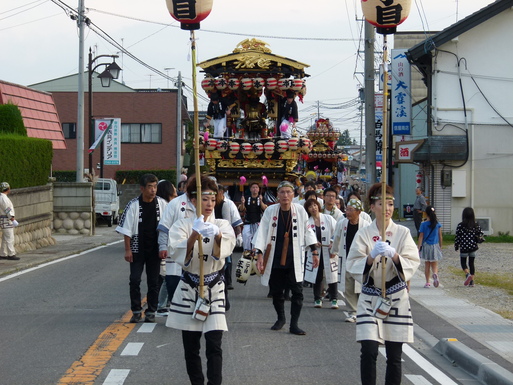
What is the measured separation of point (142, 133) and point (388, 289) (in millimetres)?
46480

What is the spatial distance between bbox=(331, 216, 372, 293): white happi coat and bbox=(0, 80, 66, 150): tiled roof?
14.6 m

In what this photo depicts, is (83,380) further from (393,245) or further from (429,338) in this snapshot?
(429,338)

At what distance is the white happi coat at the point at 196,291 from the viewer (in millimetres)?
6219

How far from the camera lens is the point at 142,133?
51656 mm

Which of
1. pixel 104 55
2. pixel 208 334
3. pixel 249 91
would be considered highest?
pixel 104 55

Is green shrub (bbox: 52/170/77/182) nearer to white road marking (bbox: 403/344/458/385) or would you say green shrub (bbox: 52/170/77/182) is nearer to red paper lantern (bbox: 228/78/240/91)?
red paper lantern (bbox: 228/78/240/91)

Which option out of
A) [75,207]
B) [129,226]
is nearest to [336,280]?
[129,226]

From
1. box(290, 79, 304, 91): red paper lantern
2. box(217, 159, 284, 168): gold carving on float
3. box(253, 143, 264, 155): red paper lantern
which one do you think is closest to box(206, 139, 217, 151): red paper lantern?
box(217, 159, 284, 168): gold carving on float

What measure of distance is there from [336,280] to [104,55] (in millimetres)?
20607

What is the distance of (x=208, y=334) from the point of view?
20.4 ft

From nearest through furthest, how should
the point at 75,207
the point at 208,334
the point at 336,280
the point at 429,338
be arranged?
the point at 208,334
the point at 429,338
the point at 336,280
the point at 75,207

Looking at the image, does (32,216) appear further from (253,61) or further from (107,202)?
(107,202)

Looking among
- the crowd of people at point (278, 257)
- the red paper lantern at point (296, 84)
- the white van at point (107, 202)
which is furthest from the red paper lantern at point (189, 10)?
the white van at point (107, 202)

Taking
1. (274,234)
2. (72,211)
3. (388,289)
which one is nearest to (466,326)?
(274,234)
